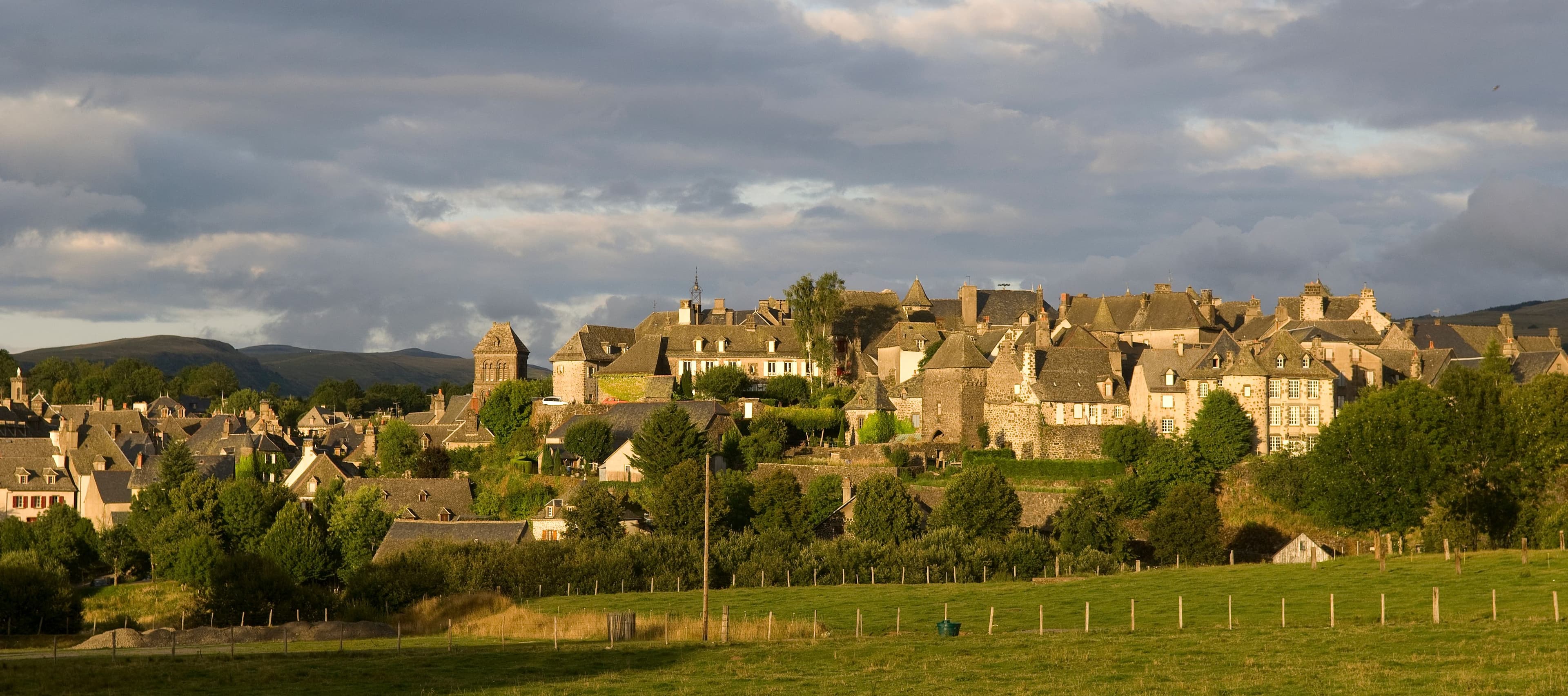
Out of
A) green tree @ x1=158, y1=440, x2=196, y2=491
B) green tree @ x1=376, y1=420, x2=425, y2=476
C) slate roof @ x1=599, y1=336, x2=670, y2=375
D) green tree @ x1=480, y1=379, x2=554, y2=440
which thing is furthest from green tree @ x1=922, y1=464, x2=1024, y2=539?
green tree @ x1=158, y1=440, x2=196, y2=491

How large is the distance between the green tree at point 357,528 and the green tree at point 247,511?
554 centimetres

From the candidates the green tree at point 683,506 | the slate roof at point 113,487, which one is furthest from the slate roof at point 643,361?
the slate roof at point 113,487

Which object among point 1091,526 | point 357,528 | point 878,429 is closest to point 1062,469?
point 1091,526

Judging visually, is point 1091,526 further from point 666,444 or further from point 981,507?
point 666,444

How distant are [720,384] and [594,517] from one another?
2214cm

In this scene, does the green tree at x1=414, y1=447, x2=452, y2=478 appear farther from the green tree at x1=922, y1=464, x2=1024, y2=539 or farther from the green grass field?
the green grass field

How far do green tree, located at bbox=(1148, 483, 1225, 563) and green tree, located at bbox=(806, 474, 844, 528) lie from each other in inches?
633

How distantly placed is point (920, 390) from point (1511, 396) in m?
31.0

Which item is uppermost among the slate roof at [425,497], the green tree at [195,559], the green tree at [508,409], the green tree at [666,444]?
the green tree at [508,409]

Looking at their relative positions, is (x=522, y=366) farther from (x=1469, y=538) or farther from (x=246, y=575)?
(x=1469, y=538)

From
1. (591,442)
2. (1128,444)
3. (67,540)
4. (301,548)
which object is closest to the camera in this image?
(1128,444)

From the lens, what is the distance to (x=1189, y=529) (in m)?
72.2

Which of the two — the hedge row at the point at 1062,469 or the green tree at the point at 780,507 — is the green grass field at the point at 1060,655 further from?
the hedge row at the point at 1062,469

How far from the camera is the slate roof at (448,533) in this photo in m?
80.5
